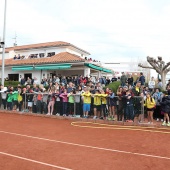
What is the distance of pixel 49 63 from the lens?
96.2 feet

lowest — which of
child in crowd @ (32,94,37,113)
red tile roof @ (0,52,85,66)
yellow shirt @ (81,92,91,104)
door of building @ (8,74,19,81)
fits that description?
child in crowd @ (32,94,37,113)

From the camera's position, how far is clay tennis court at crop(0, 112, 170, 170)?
634 centimetres

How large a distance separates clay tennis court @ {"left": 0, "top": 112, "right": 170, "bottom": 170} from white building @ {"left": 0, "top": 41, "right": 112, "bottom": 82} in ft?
52.3

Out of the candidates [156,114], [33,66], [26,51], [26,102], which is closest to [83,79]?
[26,102]

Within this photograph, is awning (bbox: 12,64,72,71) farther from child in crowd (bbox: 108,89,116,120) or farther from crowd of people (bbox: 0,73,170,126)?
child in crowd (bbox: 108,89,116,120)

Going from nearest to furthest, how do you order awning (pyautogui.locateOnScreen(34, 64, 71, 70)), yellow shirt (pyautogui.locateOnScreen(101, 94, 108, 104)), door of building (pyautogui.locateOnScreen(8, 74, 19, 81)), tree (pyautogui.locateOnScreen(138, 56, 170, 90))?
yellow shirt (pyautogui.locateOnScreen(101, 94, 108, 104))
tree (pyautogui.locateOnScreen(138, 56, 170, 90))
awning (pyautogui.locateOnScreen(34, 64, 71, 70))
door of building (pyautogui.locateOnScreen(8, 74, 19, 81))

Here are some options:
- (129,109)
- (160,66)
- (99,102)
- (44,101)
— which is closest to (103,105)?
(99,102)

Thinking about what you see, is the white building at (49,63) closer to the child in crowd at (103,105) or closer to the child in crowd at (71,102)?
the child in crowd at (71,102)

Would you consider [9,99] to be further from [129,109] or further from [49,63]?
[49,63]

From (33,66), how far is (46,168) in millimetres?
24923

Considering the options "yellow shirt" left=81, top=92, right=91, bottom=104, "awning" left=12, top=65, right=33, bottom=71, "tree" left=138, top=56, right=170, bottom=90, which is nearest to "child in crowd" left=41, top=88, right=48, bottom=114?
"yellow shirt" left=81, top=92, right=91, bottom=104

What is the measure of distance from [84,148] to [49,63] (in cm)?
2205

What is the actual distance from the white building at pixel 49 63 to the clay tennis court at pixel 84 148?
52.3ft

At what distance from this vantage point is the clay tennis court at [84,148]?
634 cm
